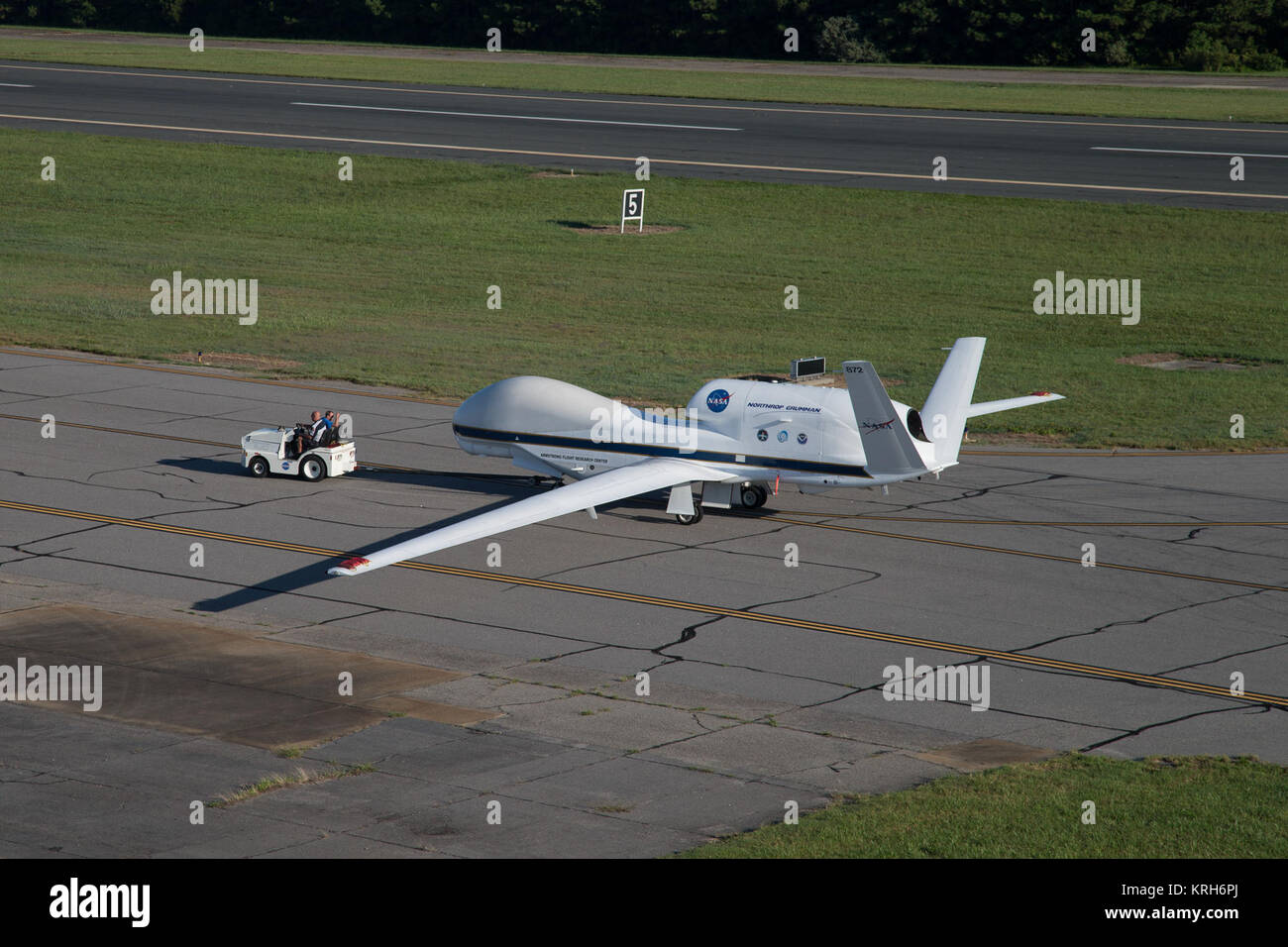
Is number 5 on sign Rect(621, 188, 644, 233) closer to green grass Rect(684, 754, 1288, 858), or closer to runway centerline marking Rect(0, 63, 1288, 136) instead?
runway centerline marking Rect(0, 63, 1288, 136)

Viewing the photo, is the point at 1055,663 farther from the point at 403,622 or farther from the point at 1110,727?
the point at 403,622

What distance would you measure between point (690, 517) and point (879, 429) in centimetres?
442

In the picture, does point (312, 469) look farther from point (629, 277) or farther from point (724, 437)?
point (629, 277)

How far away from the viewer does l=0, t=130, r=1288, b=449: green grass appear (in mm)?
42406

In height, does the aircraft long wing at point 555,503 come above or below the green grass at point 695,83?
below

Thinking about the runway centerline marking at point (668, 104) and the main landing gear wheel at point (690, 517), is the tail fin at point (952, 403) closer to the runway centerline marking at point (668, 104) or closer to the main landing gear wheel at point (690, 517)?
the main landing gear wheel at point (690, 517)

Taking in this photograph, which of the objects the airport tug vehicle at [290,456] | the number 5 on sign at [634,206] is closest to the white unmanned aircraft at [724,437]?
the airport tug vehicle at [290,456]

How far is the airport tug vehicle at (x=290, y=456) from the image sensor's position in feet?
105

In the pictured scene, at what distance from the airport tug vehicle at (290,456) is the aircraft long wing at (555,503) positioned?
204 inches

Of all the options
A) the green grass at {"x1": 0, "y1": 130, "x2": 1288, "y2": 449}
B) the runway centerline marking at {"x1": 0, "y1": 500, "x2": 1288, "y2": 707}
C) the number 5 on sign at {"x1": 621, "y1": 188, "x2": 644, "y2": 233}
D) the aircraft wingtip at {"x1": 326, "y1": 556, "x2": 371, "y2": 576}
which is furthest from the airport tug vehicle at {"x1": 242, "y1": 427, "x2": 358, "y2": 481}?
the number 5 on sign at {"x1": 621, "y1": 188, "x2": 644, "y2": 233}

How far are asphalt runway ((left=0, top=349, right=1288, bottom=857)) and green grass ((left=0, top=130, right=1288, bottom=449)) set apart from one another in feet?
25.6

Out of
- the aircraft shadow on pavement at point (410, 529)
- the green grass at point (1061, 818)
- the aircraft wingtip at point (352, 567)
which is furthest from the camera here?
the aircraft shadow on pavement at point (410, 529)

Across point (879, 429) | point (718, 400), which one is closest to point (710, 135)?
point (718, 400)

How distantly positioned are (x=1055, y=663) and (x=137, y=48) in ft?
371
